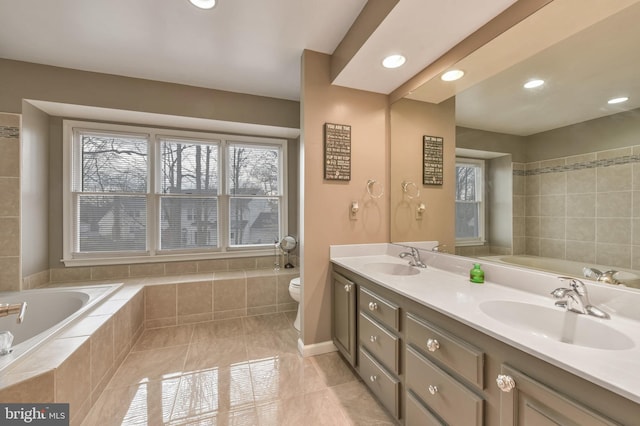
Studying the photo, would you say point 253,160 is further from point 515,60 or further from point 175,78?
point 515,60

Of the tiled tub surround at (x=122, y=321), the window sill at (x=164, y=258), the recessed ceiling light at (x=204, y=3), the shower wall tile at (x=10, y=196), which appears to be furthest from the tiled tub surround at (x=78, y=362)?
the recessed ceiling light at (x=204, y=3)

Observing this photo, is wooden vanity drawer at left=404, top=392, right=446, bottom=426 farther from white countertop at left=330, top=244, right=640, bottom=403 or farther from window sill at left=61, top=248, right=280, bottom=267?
window sill at left=61, top=248, right=280, bottom=267

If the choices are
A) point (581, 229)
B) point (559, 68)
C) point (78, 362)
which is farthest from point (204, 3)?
point (581, 229)

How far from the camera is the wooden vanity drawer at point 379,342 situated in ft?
4.59

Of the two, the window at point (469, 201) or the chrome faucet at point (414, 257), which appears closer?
the window at point (469, 201)

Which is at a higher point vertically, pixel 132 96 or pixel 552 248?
pixel 132 96

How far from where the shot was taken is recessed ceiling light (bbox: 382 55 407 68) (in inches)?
72.0

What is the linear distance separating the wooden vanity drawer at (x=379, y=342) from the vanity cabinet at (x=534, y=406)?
23.0 inches

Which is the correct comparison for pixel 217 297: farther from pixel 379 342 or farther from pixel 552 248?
pixel 552 248

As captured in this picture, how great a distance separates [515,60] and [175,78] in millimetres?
2915

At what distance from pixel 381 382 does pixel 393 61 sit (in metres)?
2.18

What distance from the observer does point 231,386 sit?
69.6 inches

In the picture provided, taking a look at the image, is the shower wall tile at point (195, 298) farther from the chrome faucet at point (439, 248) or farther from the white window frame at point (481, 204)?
the white window frame at point (481, 204)

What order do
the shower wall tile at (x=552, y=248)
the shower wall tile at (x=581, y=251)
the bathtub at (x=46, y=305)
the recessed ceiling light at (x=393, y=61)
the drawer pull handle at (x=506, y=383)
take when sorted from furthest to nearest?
the bathtub at (x=46, y=305)
the recessed ceiling light at (x=393, y=61)
the shower wall tile at (x=552, y=248)
the shower wall tile at (x=581, y=251)
the drawer pull handle at (x=506, y=383)
